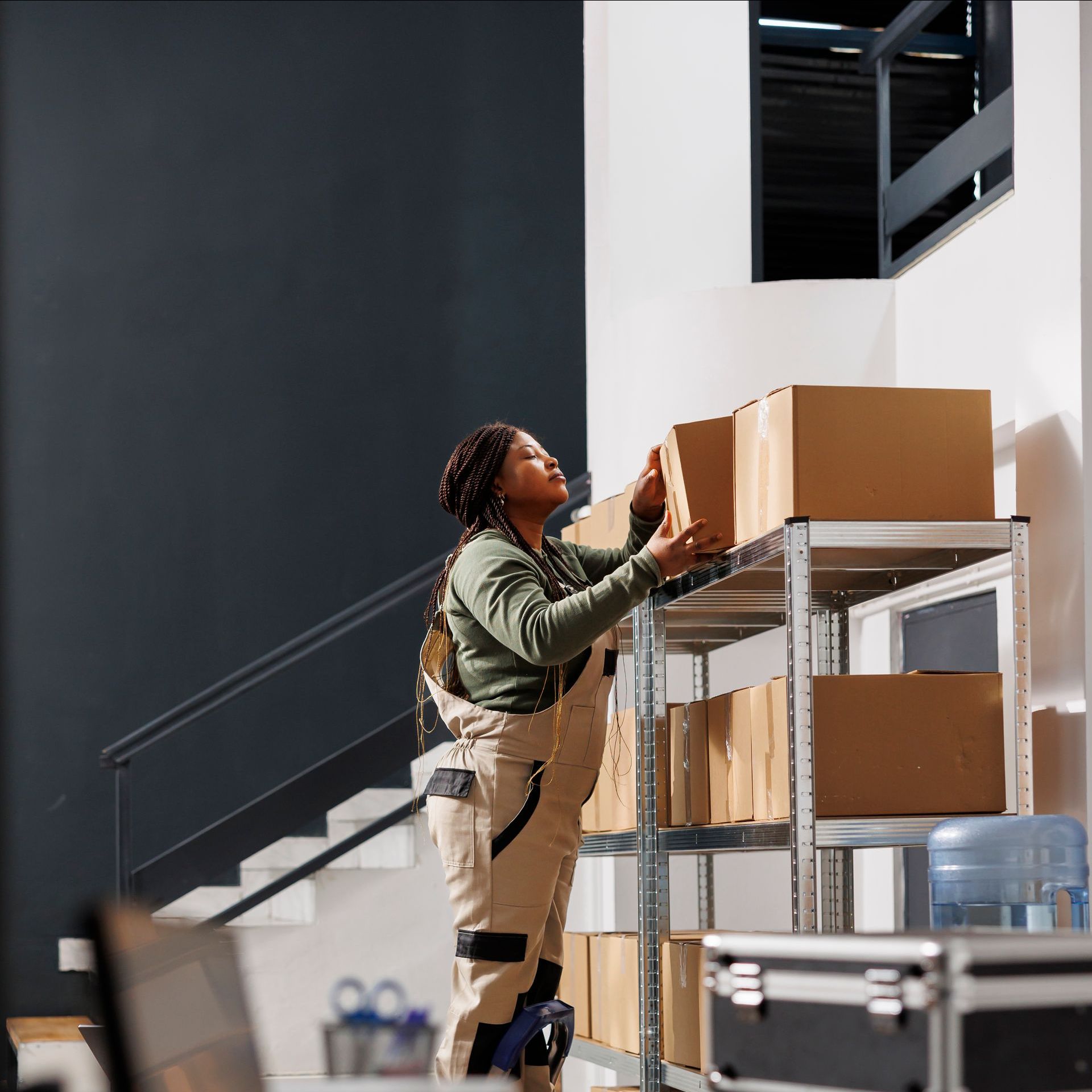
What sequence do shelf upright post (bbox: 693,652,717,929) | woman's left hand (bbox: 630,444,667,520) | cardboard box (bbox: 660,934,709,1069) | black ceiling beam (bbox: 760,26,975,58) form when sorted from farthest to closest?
black ceiling beam (bbox: 760,26,975,58) < shelf upright post (bbox: 693,652,717,929) < woman's left hand (bbox: 630,444,667,520) < cardboard box (bbox: 660,934,709,1069)

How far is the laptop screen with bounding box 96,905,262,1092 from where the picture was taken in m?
1.10

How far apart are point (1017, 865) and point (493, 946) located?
3.00 feet

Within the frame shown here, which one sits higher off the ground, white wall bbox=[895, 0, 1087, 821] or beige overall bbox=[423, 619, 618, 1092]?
white wall bbox=[895, 0, 1087, 821]

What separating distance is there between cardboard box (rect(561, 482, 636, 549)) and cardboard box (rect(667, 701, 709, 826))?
0.41 meters

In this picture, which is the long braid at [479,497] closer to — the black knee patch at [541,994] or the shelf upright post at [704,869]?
the black knee patch at [541,994]

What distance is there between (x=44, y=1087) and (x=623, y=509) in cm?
258

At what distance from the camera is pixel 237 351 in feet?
23.8

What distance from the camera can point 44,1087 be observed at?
1.01 meters

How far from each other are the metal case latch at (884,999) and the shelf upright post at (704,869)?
8.75 ft

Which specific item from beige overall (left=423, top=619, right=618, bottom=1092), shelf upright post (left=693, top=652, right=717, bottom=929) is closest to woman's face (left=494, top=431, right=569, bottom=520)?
beige overall (left=423, top=619, right=618, bottom=1092)

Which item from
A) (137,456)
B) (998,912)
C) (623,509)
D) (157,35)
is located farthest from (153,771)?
(998,912)

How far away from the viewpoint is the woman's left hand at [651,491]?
10.5ft

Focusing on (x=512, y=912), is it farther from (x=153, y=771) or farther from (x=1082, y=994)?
(x=153, y=771)

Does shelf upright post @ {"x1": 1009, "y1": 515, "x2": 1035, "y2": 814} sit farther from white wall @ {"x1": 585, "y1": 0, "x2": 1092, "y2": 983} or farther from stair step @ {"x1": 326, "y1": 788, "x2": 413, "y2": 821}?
stair step @ {"x1": 326, "y1": 788, "x2": 413, "y2": 821}
